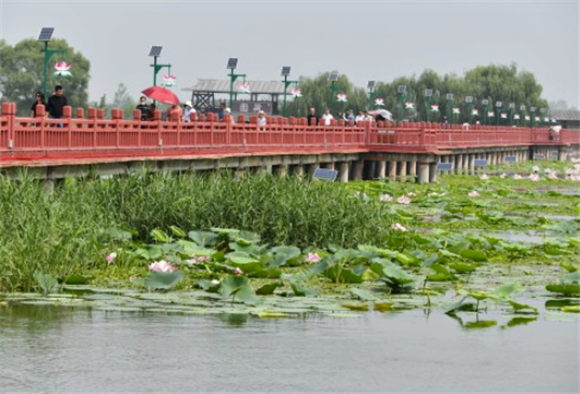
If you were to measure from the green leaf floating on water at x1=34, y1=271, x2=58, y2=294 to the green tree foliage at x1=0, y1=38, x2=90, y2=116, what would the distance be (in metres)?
106

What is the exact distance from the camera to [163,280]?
14.2m

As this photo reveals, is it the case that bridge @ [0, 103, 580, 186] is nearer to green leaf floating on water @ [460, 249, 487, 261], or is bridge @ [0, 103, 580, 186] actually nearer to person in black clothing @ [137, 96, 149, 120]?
person in black clothing @ [137, 96, 149, 120]

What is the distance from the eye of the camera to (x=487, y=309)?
13797 millimetres

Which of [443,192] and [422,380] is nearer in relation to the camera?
[422,380]

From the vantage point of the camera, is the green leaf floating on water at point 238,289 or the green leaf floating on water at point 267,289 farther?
the green leaf floating on water at point 267,289

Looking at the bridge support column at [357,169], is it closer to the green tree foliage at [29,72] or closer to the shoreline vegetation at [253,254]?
the shoreline vegetation at [253,254]

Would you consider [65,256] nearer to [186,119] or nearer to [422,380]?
[422,380]

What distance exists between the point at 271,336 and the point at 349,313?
1.24 meters

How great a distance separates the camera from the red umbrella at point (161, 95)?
30906 mm

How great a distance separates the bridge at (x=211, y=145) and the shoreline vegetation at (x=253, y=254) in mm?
1919

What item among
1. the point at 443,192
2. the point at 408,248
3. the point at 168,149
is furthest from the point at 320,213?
the point at 443,192

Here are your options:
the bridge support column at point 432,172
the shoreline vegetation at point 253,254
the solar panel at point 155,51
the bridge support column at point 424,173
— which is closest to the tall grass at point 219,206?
the shoreline vegetation at point 253,254

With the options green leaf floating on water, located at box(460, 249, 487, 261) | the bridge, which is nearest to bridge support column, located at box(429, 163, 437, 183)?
the bridge

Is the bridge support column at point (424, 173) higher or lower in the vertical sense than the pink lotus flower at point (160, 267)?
lower
